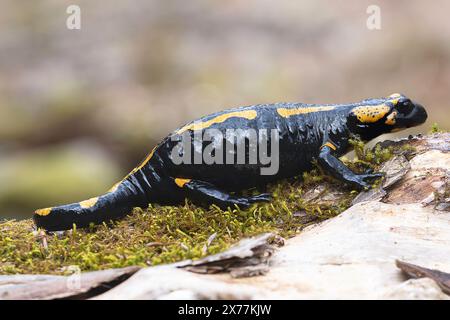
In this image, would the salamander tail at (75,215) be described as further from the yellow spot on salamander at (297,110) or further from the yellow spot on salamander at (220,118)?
the yellow spot on salamander at (297,110)

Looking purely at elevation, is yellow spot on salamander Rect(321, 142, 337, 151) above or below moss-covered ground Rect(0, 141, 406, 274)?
above

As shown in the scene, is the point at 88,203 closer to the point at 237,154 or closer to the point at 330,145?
the point at 237,154

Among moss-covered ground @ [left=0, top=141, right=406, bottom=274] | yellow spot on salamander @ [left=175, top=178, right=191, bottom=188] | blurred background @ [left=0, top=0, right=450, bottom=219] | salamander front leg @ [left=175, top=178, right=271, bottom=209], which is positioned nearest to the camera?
moss-covered ground @ [left=0, top=141, right=406, bottom=274]

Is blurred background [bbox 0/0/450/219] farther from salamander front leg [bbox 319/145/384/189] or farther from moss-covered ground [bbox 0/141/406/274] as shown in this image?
salamander front leg [bbox 319/145/384/189]

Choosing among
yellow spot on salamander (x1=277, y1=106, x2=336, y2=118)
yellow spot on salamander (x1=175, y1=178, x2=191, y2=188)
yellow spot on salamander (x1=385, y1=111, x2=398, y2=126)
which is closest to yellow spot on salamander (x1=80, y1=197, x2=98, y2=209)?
yellow spot on salamander (x1=175, y1=178, x2=191, y2=188)

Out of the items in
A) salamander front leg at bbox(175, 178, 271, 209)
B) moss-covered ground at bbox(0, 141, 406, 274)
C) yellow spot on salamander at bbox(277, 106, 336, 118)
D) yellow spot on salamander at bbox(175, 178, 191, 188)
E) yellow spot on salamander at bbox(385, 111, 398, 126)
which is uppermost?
yellow spot on salamander at bbox(277, 106, 336, 118)
